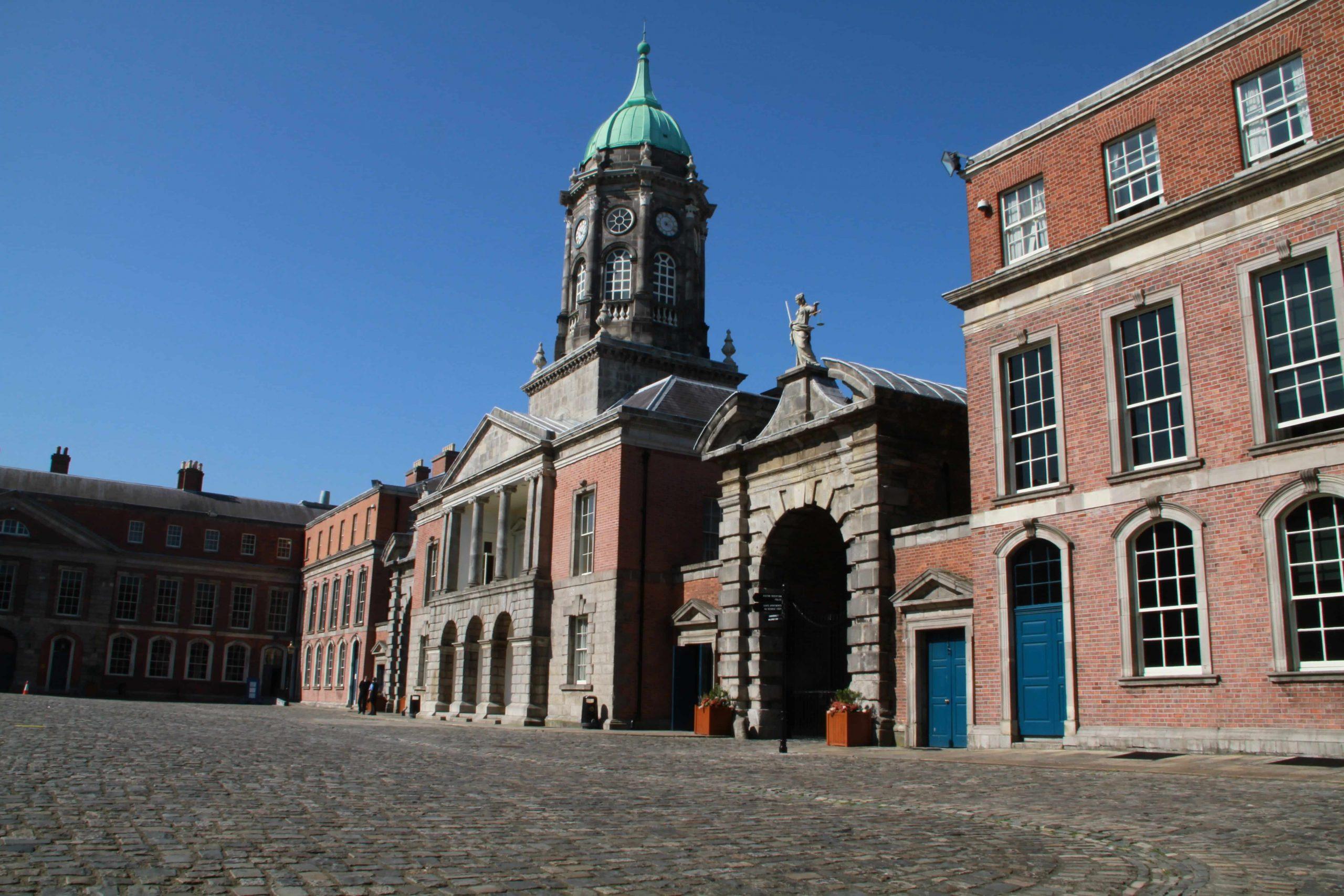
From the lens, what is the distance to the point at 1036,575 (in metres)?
18.3

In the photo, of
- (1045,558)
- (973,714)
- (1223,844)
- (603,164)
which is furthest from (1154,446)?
(603,164)

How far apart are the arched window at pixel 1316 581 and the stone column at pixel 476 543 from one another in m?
29.0

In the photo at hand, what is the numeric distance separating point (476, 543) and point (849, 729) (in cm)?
2172

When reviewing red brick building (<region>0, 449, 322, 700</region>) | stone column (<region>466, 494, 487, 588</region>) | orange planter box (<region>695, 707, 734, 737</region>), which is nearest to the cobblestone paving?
orange planter box (<region>695, 707, 734, 737</region>)

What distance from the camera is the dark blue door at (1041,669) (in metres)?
17.5

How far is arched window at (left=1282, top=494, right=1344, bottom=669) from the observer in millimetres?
13977

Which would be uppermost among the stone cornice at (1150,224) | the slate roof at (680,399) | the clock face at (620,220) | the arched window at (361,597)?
the clock face at (620,220)

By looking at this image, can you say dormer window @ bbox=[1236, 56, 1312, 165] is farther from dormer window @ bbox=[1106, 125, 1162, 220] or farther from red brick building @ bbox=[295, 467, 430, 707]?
red brick building @ bbox=[295, 467, 430, 707]

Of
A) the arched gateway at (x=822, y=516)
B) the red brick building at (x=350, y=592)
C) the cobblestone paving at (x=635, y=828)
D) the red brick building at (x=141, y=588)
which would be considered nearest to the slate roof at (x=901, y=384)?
the arched gateway at (x=822, y=516)

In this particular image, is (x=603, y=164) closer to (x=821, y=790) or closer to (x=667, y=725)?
(x=667, y=725)

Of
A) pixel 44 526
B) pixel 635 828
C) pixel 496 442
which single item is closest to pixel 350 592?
pixel 44 526

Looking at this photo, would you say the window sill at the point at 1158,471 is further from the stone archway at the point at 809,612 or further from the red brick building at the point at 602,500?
the red brick building at the point at 602,500

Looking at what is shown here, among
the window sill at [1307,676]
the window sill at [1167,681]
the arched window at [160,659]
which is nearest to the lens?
the window sill at [1307,676]

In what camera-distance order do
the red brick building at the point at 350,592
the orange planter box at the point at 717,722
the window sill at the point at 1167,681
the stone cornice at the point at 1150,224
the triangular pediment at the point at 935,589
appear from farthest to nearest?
the red brick building at the point at 350,592 < the orange planter box at the point at 717,722 < the triangular pediment at the point at 935,589 < the window sill at the point at 1167,681 < the stone cornice at the point at 1150,224
